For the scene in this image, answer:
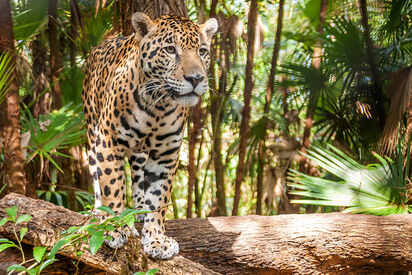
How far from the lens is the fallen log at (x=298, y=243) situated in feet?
13.8

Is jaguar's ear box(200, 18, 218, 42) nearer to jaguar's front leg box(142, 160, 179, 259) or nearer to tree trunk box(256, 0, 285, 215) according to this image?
Answer: jaguar's front leg box(142, 160, 179, 259)

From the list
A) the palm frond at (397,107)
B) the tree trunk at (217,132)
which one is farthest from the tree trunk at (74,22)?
the palm frond at (397,107)

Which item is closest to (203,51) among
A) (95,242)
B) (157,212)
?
(157,212)

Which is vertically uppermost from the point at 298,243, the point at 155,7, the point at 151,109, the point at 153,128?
the point at 155,7

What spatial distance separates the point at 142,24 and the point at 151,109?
1.93 ft

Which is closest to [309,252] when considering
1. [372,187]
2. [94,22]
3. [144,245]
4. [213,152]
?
[372,187]

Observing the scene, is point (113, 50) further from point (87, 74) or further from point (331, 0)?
point (331, 0)

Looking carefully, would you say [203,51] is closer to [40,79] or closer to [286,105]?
[40,79]

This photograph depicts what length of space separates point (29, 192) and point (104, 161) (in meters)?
2.26

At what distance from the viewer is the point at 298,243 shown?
4.28m

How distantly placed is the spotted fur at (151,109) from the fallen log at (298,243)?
2.14ft

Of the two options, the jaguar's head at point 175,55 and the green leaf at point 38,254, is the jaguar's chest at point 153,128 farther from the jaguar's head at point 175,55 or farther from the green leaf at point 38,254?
the green leaf at point 38,254

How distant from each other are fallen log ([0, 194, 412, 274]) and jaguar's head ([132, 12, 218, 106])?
150cm

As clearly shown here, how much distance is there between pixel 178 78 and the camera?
3.14m
